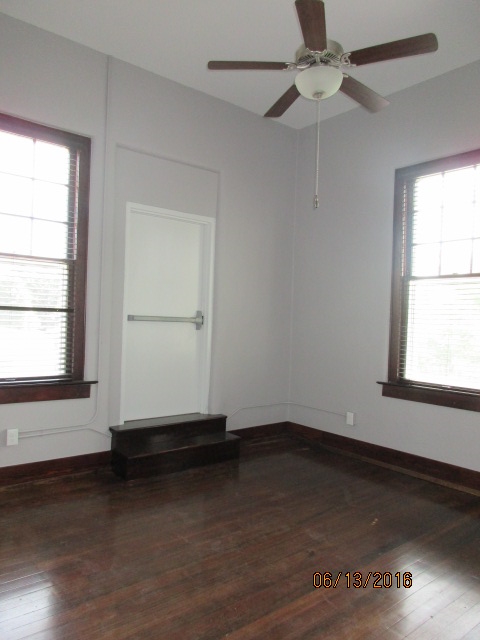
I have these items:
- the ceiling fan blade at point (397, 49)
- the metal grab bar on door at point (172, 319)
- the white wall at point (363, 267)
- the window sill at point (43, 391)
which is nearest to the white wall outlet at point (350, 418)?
the white wall at point (363, 267)

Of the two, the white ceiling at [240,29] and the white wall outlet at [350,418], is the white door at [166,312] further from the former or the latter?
the white wall outlet at [350,418]

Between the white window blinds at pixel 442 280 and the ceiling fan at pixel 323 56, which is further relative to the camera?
the white window blinds at pixel 442 280

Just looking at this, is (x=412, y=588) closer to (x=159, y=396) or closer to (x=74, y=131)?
(x=159, y=396)

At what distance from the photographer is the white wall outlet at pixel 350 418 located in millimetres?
4215

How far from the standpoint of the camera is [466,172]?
3512mm

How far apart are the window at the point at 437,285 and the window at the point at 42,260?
106 inches

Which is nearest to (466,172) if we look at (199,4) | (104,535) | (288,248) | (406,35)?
(406,35)

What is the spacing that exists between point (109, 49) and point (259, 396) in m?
3.40

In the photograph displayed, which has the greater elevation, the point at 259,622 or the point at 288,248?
the point at 288,248

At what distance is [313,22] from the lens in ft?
6.66

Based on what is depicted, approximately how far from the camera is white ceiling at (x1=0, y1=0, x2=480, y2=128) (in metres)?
2.93

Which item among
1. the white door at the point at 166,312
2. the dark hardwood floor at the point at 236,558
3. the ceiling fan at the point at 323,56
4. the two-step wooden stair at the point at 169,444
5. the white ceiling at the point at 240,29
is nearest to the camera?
the dark hardwood floor at the point at 236,558

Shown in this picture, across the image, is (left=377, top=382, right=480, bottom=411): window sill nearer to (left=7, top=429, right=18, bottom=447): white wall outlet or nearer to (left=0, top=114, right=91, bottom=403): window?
(left=0, top=114, right=91, bottom=403): window

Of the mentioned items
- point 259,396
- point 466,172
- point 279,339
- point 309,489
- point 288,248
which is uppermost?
point 466,172
